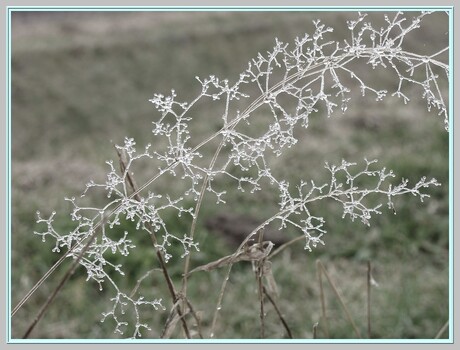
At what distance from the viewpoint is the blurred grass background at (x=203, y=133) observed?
1.99m

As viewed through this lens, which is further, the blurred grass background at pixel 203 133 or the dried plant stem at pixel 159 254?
the blurred grass background at pixel 203 133

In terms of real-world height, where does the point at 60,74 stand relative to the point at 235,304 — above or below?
above

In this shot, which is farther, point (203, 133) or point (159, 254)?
point (203, 133)

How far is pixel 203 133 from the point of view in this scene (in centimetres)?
354

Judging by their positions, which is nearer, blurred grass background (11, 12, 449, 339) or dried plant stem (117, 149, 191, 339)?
dried plant stem (117, 149, 191, 339)

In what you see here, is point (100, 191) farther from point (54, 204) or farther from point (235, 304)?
point (235, 304)

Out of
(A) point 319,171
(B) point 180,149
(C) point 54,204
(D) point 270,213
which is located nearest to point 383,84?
(A) point 319,171

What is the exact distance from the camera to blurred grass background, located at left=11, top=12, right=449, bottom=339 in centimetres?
199

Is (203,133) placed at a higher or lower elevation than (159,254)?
higher

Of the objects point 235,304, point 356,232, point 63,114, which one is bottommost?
point 235,304

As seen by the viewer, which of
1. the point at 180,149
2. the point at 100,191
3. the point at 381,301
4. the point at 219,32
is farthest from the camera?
the point at 219,32

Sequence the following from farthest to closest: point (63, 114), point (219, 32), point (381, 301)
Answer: point (219, 32) < point (63, 114) < point (381, 301)

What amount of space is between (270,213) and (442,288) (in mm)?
792

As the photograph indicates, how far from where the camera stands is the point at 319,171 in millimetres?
2883
